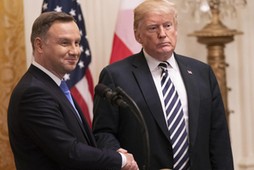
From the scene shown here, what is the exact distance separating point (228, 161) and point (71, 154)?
1.06 meters

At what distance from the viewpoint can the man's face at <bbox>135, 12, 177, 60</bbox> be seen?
8.66ft

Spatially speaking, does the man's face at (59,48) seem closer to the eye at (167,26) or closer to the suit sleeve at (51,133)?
the suit sleeve at (51,133)

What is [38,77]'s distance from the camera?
210 cm

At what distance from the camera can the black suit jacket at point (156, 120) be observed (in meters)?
2.61

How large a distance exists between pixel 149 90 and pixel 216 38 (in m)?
1.94

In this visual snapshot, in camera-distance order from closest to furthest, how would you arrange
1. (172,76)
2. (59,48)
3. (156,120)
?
(59,48) → (156,120) → (172,76)

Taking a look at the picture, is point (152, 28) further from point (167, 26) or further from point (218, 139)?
point (218, 139)

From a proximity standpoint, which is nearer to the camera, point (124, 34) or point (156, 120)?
point (156, 120)

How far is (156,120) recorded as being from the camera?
261 centimetres


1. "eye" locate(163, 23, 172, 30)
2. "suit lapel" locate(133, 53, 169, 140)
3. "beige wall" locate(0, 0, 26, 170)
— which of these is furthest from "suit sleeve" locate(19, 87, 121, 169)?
"beige wall" locate(0, 0, 26, 170)

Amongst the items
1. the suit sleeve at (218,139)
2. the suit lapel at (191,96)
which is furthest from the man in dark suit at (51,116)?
the suit sleeve at (218,139)

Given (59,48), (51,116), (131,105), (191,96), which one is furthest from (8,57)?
(131,105)

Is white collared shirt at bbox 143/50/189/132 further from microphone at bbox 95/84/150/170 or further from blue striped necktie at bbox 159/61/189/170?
microphone at bbox 95/84/150/170

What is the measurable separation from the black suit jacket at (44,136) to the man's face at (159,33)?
0.74m
